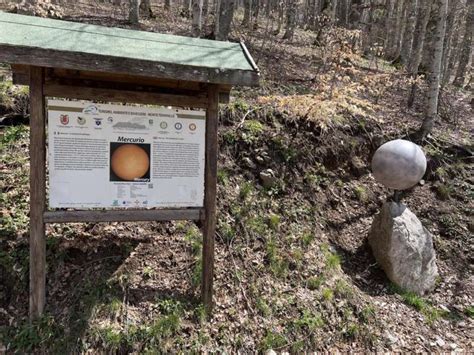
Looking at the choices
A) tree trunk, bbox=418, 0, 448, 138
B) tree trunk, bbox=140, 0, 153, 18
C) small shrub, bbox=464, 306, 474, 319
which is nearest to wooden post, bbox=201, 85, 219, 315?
small shrub, bbox=464, 306, 474, 319

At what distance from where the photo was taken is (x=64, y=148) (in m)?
3.44

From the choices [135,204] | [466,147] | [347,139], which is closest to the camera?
[135,204]

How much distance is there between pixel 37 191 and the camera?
3.46 metres

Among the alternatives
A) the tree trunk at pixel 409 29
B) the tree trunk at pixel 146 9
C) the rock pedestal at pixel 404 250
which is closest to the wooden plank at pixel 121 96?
the rock pedestal at pixel 404 250

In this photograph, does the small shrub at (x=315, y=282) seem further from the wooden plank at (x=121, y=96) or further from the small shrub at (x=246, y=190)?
the wooden plank at (x=121, y=96)

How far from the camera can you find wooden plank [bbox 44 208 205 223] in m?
3.53

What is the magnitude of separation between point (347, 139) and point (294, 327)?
13.9 feet

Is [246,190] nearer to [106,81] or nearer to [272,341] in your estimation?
[272,341]

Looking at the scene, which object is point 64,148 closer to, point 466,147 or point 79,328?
point 79,328

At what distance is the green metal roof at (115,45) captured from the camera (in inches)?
118

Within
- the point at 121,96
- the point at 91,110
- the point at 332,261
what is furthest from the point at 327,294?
the point at 91,110

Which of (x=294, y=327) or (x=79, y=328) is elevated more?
(x=79, y=328)

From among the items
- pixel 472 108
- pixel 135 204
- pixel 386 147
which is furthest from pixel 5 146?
pixel 472 108

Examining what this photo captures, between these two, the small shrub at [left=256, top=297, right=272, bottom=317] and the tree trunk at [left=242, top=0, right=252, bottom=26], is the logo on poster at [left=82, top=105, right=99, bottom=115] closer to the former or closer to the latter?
the small shrub at [left=256, top=297, right=272, bottom=317]
